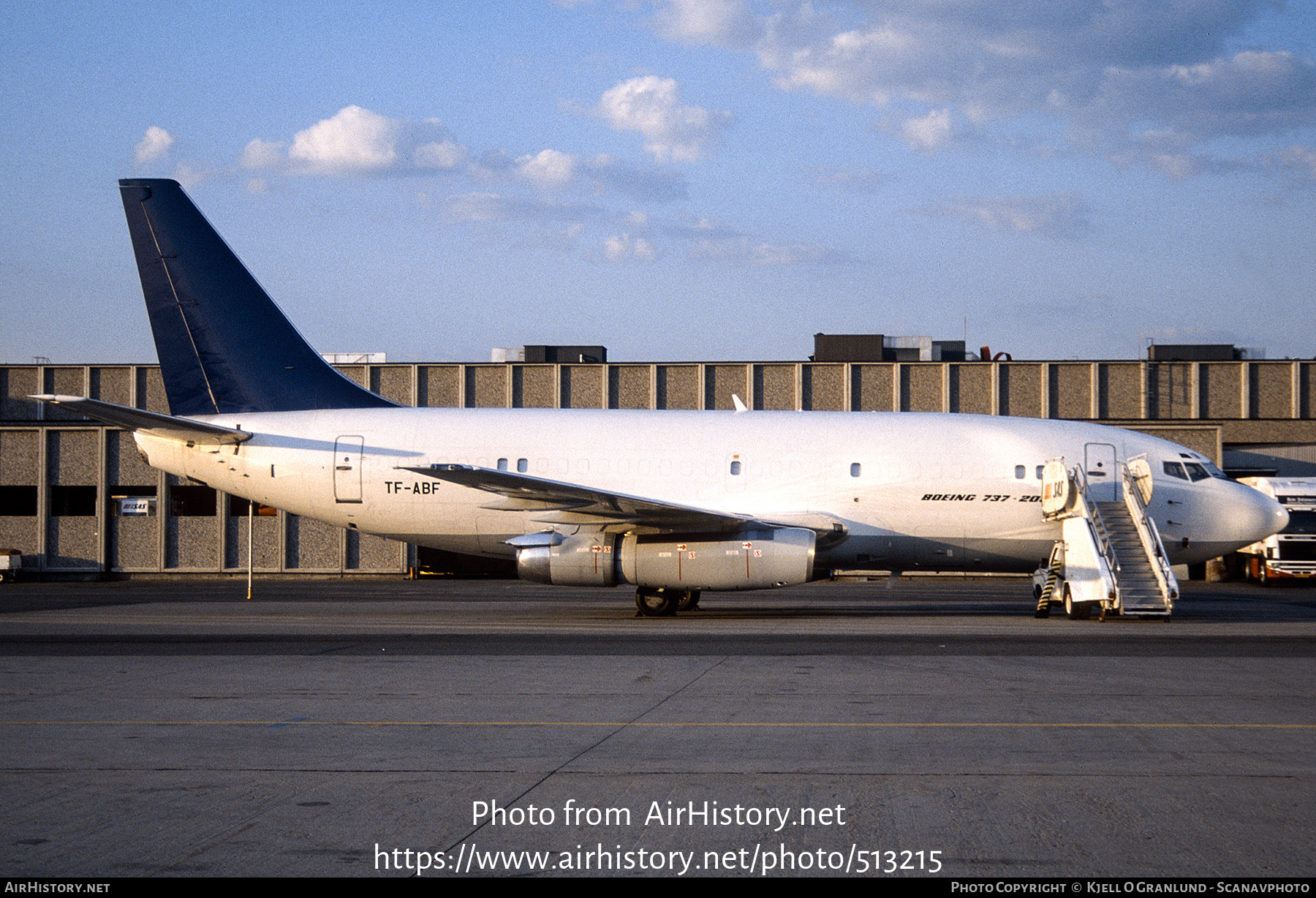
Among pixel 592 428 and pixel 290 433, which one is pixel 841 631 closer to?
pixel 592 428

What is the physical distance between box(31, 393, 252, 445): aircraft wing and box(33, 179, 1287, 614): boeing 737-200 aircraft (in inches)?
2.4

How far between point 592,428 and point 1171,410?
26672 millimetres

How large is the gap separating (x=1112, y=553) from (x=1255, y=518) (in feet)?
12.8

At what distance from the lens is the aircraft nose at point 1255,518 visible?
22.0 meters

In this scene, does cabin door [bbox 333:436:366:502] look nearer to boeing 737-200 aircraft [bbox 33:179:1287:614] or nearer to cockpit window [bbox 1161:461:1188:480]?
boeing 737-200 aircraft [bbox 33:179:1287:614]

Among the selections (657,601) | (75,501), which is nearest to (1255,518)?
(657,601)

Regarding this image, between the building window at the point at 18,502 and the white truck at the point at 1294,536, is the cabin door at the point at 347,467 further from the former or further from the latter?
the white truck at the point at 1294,536

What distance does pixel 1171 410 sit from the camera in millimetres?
40406

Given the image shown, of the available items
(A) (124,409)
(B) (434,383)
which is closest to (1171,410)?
Result: (B) (434,383)

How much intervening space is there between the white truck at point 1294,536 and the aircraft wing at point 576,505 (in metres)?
23.5

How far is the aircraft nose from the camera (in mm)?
22016

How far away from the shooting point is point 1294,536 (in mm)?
35969

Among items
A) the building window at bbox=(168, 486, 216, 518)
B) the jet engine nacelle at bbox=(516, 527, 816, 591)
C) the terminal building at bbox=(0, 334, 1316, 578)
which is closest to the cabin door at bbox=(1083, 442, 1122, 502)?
the jet engine nacelle at bbox=(516, 527, 816, 591)

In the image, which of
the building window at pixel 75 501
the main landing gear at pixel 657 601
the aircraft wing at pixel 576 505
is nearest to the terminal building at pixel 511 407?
the building window at pixel 75 501
